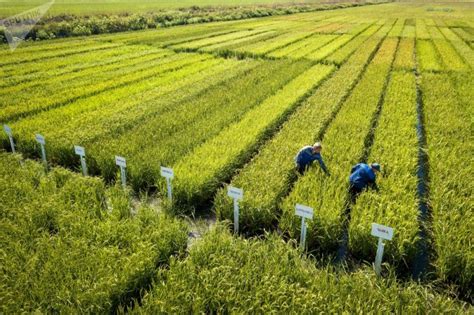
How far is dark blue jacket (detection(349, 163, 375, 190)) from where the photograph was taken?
6.98 meters

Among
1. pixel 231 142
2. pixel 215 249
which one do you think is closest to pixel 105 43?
pixel 231 142

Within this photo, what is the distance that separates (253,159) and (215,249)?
11.6ft

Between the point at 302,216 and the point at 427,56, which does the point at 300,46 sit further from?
the point at 302,216

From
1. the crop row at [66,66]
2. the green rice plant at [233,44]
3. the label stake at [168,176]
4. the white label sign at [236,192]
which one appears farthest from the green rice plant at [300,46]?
the white label sign at [236,192]

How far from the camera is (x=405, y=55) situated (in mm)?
21938

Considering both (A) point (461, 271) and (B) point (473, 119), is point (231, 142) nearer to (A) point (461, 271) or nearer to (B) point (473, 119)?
(A) point (461, 271)

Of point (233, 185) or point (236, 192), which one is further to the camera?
point (233, 185)

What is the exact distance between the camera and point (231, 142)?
29.7 feet

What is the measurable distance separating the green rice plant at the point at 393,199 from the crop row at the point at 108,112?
6799 millimetres

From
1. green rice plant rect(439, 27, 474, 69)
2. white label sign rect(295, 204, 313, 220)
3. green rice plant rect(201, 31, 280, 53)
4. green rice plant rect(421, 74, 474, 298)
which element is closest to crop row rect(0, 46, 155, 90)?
green rice plant rect(201, 31, 280, 53)

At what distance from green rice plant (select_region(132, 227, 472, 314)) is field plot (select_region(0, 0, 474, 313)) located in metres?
0.03

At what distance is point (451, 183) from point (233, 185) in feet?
14.7

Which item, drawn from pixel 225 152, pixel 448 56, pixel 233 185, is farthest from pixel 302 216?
pixel 448 56

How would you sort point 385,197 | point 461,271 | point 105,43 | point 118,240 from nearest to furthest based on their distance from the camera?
point 461,271 < point 118,240 < point 385,197 < point 105,43
